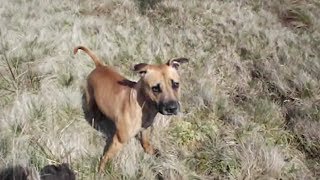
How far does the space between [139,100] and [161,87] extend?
1.03 ft

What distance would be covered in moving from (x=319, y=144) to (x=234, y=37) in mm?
3476

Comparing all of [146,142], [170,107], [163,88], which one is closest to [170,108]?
Answer: [170,107]

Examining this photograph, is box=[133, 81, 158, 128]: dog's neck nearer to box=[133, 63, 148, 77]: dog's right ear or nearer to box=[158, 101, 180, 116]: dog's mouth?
box=[133, 63, 148, 77]: dog's right ear

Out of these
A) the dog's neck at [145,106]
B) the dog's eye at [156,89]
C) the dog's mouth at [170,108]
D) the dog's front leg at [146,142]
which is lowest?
the dog's front leg at [146,142]

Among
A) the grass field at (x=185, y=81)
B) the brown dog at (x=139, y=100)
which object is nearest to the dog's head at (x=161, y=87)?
the brown dog at (x=139, y=100)

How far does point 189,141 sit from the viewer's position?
14.9ft

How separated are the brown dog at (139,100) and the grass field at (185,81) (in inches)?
6.7

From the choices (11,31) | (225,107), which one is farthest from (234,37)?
(11,31)

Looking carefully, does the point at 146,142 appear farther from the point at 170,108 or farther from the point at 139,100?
the point at 170,108

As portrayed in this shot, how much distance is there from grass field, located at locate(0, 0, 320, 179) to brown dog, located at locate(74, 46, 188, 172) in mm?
170

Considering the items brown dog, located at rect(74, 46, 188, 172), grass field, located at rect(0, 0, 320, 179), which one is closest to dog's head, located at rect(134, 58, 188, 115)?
brown dog, located at rect(74, 46, 188, 172)

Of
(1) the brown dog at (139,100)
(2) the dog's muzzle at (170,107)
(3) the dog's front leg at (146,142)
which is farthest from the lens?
(3) the dog's front leg at (146,142)

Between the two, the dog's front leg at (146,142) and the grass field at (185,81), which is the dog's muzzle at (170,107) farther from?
the dog's front leg at (146,142)

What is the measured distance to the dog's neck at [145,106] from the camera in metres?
4.00
